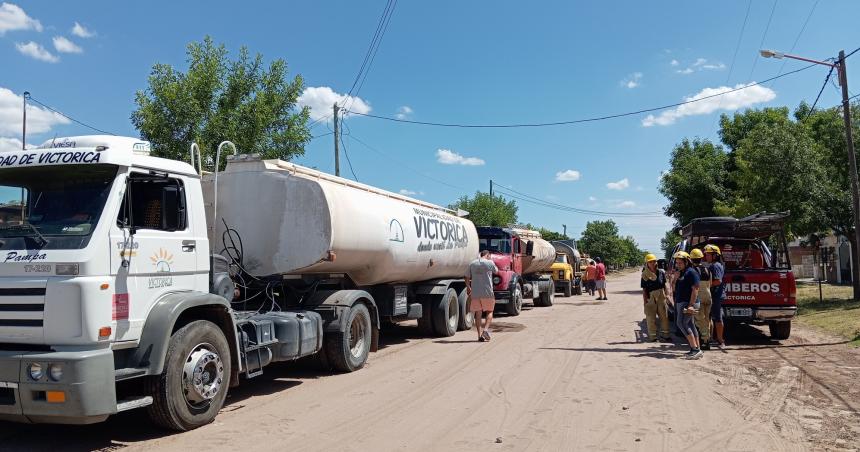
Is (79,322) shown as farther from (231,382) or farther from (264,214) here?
(264,214)

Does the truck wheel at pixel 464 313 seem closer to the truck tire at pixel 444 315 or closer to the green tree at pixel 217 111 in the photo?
the truck tire at pixel 444 315

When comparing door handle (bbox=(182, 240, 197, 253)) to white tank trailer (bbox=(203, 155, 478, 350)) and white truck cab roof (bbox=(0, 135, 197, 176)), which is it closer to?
white truck cab roof (bbox=(0, 135, 197, 176))

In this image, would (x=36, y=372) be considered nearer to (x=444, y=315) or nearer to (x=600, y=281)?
(x=444, y=315)

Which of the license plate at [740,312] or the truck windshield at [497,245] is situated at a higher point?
the truck windshield at [497,245]

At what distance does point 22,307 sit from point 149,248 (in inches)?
46.7

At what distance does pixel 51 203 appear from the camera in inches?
228

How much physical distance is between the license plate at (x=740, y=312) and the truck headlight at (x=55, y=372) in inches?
447

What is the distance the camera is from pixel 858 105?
19.2 metres

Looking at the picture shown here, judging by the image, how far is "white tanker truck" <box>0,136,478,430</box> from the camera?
5211mm

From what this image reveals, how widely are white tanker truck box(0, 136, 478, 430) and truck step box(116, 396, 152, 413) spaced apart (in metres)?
0.02

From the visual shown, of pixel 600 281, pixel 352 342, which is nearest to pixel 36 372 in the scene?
pixel 352 342

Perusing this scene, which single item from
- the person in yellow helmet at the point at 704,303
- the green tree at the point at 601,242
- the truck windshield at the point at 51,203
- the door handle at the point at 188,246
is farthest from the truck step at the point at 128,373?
the green tree at the point at 601,242

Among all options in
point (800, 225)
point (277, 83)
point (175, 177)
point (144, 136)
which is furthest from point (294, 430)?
point (800, 225)

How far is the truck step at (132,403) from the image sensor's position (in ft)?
17.8
